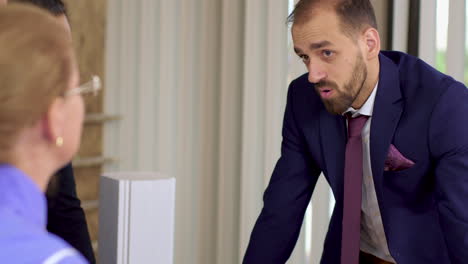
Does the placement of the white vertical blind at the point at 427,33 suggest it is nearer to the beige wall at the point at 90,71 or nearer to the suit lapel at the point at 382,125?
the suit lapel at the point at 382,125

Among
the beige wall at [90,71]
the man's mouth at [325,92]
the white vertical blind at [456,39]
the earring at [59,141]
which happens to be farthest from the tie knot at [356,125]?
the beige wall at [90,71]

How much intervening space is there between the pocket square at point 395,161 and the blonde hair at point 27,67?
4.16 feet

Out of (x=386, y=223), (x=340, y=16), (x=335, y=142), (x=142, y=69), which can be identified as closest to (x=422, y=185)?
(x=386, y=223)

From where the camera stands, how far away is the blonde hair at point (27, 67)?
77 centimetres

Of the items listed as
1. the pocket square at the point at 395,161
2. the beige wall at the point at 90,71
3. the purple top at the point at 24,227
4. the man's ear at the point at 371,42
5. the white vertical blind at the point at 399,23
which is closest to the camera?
the purple top at the point at 24,227

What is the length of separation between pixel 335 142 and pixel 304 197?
0.20 metres

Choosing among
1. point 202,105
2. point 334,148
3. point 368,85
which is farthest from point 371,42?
point 202,105

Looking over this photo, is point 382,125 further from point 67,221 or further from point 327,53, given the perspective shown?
point 67,221

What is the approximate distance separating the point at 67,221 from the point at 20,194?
92 cm

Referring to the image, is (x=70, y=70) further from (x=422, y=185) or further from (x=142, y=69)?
(x=142, y=69)

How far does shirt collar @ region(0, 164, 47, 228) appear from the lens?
80cm

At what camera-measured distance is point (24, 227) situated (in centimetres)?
75

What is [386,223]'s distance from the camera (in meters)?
1.94

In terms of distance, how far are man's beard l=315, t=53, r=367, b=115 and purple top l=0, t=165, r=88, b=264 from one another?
1260 mm
